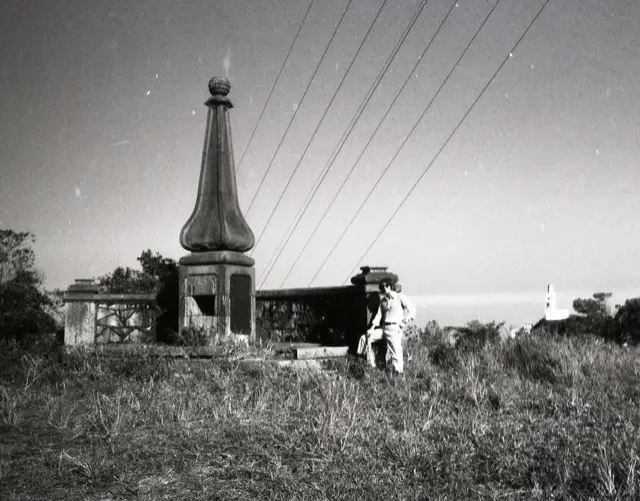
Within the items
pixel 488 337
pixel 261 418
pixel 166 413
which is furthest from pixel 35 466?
pixel 488 337

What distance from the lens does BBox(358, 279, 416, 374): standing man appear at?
9484 millimetres

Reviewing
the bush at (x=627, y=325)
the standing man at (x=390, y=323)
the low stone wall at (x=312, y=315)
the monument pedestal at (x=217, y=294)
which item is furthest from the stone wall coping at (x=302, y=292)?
the bush at (x=627, y=325)

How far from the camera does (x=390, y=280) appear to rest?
1019 centimetres

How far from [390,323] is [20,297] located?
45.6 feet

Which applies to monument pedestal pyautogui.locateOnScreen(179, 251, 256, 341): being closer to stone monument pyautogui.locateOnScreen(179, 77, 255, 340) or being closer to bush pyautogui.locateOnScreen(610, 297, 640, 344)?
stone monument pyautogui.locateOnScreen(179, 77, 255, 340)

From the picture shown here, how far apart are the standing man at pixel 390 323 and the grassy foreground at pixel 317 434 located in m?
0.46

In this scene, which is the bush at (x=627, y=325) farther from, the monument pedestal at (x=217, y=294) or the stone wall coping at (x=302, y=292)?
the monument pedestal at (x=217, y=294)

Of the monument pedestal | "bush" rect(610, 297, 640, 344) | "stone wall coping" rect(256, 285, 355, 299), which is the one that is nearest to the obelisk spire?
the monument pedestal

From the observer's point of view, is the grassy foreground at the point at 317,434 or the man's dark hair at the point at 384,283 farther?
the man's dark hair at the point at 384,283

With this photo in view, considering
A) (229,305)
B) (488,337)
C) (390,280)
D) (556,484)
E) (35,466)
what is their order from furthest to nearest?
(488,337), (229,305), (390,280), (35,466), (556,484)

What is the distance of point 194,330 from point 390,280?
3.73 m

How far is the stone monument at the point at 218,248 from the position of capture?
36.4ft

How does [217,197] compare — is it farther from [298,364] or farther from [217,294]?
[298,364]

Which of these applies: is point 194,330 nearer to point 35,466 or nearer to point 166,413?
point 166,413
